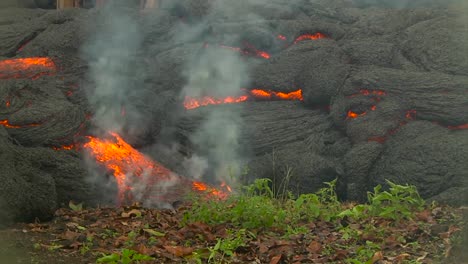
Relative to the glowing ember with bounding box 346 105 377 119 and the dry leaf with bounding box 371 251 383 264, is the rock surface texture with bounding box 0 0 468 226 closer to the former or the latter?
the glowing ember with bounding box 346 105 377 119

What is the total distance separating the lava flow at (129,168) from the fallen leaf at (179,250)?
2.93 metres

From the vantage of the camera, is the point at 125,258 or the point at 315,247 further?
the point at 315,247

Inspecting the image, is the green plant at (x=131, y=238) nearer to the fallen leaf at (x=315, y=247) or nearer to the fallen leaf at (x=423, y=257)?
the fallen leaf at (x=315, y=247)

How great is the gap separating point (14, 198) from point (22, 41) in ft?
13.4

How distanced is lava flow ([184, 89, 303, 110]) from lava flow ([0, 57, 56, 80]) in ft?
7.12

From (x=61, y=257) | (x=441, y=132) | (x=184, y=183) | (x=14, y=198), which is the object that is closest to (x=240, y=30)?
(x=184, y=183)

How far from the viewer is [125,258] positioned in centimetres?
461

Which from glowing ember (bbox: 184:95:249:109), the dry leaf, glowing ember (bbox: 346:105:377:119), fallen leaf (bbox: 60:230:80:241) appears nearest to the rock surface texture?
glowing ember (bbox: 346:105:377:119)

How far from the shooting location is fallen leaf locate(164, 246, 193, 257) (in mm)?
5004

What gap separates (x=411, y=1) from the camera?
445 inches

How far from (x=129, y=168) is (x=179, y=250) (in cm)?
364

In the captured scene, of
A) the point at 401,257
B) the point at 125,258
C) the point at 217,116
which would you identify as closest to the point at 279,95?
the point at 217,116

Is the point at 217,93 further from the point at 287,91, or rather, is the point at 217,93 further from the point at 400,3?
the point at 400,3

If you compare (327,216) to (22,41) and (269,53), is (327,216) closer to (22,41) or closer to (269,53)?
(269,53)
